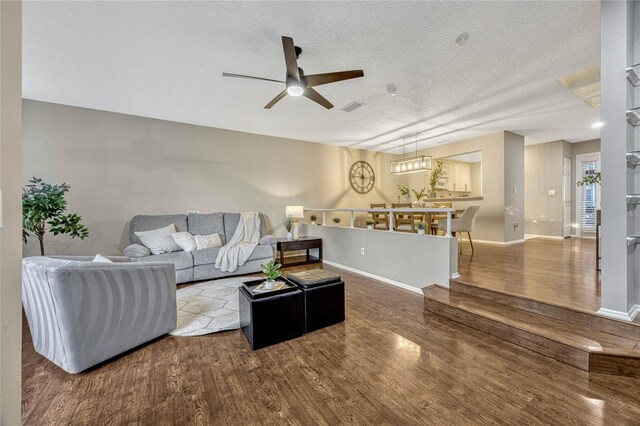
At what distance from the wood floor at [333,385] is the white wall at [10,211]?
851 millimetres

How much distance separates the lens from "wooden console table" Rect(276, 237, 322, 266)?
5020mm

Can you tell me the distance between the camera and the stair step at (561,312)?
200cm

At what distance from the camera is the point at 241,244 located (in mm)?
4551

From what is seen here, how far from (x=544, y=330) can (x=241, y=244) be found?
406 centimetres

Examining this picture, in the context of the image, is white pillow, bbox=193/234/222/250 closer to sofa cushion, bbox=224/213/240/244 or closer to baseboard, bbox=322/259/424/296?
sofa cushion, bbox=224/213/240/244

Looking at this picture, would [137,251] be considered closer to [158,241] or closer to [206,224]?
[158,241]

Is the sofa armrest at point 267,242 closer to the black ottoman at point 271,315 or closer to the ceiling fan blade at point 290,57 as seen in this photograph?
the black ottoman at point 271,315

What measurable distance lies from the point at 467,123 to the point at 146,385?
5.88 meters

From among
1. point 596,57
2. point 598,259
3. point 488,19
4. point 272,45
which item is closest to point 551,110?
point 596,57

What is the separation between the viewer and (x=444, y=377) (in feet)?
5.97

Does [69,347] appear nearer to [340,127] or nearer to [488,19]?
[488,19]

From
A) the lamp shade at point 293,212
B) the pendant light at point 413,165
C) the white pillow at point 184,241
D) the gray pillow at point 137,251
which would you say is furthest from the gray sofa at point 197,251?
the pendant light at point 413,165

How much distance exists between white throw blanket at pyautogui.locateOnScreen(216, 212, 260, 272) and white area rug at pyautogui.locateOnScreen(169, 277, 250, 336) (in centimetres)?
31

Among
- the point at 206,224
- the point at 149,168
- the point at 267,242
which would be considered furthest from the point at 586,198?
the point at 149,168
